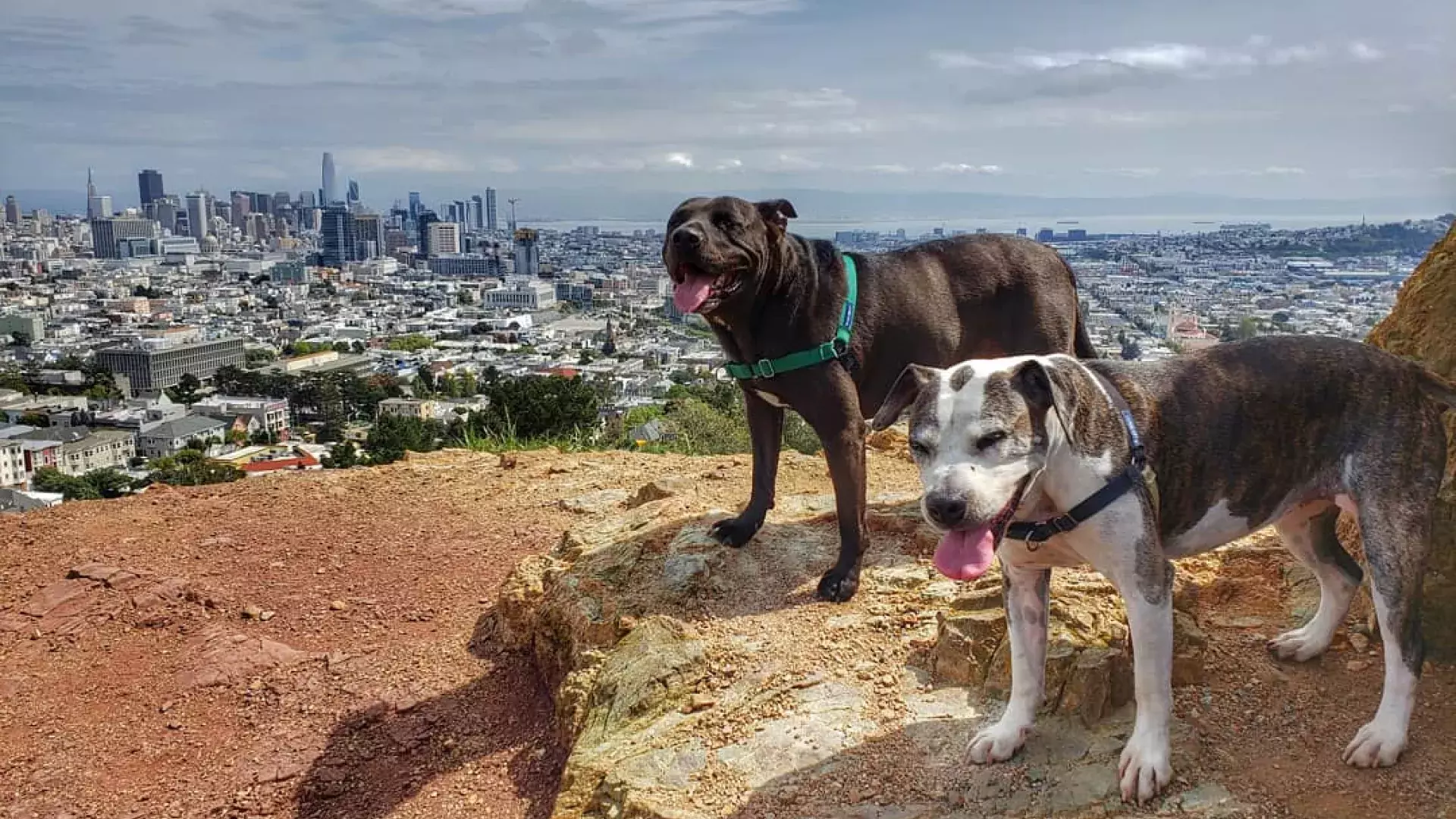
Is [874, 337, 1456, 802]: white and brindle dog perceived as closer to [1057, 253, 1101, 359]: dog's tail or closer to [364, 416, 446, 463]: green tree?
[1057, 253, 1101, 359]: dog's tail

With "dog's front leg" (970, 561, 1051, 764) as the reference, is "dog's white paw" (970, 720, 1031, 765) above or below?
below

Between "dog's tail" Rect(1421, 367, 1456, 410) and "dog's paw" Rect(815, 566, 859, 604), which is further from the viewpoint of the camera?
"dog's paw" Rect(815, 566, 859, 604)

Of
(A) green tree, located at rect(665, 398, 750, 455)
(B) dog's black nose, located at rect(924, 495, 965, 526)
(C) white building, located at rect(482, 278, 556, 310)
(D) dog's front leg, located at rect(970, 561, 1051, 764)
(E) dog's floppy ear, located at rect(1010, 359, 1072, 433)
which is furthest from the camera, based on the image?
(C) white building, located at rect(482, 278, 556, 310)

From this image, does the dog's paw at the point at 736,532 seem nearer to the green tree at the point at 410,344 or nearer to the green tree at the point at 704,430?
the green tree at the point at 704,430

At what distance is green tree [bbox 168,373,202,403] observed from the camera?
76312 mm

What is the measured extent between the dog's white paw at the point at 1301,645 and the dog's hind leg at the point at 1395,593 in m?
0.61

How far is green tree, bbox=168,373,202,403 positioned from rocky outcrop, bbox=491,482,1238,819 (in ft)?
259

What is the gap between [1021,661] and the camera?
3410 mm

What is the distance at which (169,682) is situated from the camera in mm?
5547

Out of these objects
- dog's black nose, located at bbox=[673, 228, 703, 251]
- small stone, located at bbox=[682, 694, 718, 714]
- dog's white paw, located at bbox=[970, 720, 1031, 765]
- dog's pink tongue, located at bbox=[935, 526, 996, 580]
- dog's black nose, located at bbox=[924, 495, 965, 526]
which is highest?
dog's black nose, located at bbox=[673, 228, 703, 251]

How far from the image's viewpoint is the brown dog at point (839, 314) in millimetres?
4676

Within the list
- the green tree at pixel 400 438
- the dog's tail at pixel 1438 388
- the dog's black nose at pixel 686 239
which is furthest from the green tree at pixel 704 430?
the dog's tail at pixel 1438 388

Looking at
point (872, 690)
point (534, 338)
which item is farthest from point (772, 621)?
point (534, 338)

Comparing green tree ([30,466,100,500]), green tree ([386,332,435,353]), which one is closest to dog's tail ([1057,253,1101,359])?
green tree ([30,466,100,500])
